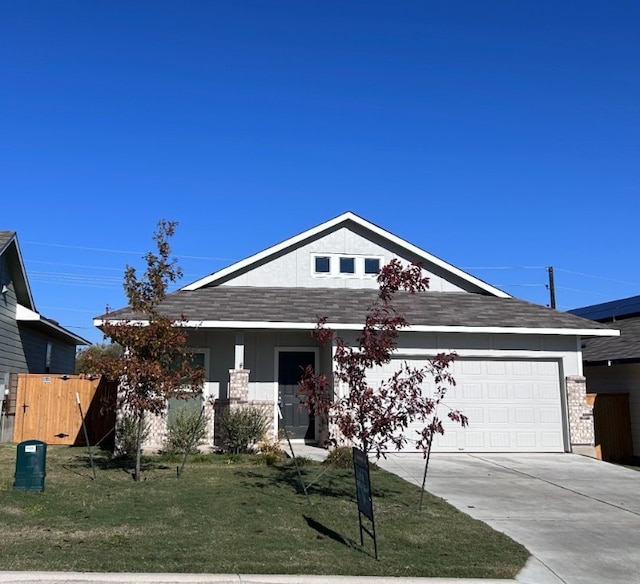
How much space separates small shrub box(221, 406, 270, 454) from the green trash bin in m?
5.21

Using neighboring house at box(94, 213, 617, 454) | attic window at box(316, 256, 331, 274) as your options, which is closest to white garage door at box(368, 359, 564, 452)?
neighboring house at box(94, 213, 617, 454)

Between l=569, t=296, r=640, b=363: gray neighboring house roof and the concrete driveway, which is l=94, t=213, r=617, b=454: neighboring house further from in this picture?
l=569, t=296, r=640, b=363: gray neighboring house roof

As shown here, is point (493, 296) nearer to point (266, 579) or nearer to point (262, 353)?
point (262, 353)

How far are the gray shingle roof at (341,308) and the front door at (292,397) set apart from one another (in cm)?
146

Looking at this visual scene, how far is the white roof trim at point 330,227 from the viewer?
18458mm

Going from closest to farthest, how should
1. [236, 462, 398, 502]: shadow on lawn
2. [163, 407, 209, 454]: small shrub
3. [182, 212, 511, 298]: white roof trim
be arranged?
[236, 462, 398, 502]: shadow on lawn < [163, 407, 209, 454]: small shrub < [182, 212, 511, 298]: white roof trim

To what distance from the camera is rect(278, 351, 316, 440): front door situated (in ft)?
55.8

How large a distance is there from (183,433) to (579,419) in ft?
31.9

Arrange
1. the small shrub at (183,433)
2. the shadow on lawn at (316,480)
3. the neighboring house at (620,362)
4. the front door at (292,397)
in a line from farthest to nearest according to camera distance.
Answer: the neighboring house at (620,362) < the front door at (292,397) < the small shrub at (183,433) < the shadow on lawn at (316,480)

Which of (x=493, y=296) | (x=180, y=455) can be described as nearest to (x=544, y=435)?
(x=493, y=296)

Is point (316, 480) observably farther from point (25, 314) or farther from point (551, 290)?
point (551, 290)

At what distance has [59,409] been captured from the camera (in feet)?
59.7

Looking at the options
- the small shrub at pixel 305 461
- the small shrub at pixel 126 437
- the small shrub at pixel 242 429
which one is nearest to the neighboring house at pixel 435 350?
the small shrub at pixel 242 429

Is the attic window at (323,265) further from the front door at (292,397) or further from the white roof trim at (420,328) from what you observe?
the white roof trim at (420,328)
